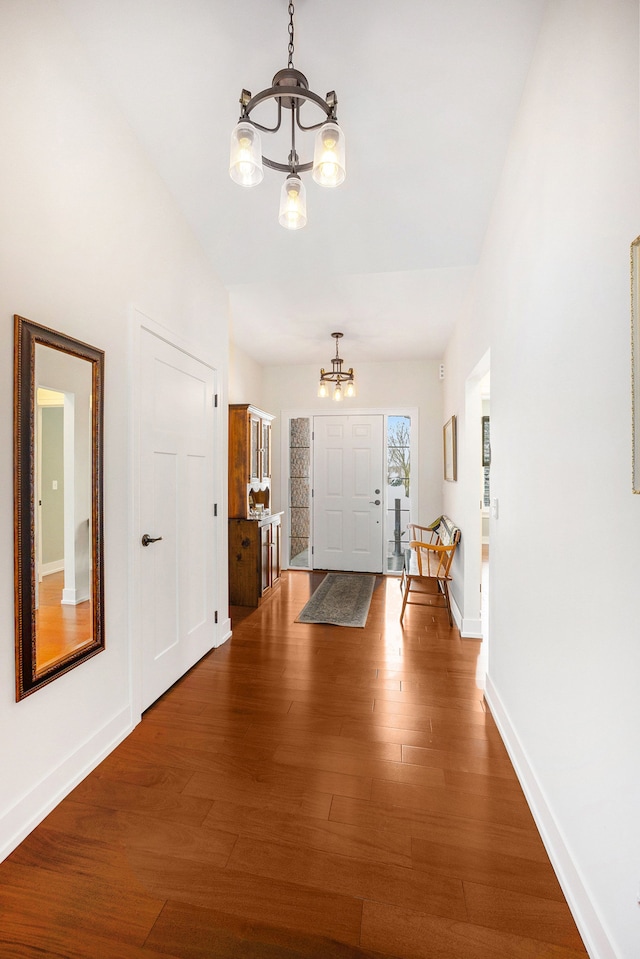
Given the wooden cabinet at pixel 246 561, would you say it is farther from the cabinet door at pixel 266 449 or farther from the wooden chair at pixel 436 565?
the wooden chair at pixel 436 565

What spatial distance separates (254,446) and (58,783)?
3.45 m

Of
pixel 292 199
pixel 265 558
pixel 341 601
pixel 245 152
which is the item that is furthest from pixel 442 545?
pixel 245 152

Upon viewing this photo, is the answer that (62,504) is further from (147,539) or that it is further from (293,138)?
(293,138)

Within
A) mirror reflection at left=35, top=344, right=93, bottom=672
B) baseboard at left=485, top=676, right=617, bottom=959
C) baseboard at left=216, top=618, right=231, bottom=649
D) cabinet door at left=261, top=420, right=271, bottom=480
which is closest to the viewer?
baseboard at left=485, top=676, right=617, bottom=959

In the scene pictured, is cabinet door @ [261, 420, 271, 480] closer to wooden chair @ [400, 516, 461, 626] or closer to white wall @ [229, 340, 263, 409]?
white wall @ [229, 340, 263, 409]

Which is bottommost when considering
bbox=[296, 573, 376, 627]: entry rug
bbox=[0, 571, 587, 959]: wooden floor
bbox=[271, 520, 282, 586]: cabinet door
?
bbox=[0, 571, 587, 959]: wooden floor

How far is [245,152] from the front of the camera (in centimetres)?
162

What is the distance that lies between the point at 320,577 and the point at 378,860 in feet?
14.1

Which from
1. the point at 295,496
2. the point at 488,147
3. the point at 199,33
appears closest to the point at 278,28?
the point at 199,33

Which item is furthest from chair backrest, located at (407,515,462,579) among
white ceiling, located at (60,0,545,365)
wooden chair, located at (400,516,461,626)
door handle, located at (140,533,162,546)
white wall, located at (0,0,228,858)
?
white wall, located at (0,0,228,858)

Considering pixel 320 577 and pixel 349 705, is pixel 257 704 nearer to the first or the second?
pixel 349 705

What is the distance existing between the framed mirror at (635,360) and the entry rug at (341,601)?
321cm

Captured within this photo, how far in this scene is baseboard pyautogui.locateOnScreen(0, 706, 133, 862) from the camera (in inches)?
62.7

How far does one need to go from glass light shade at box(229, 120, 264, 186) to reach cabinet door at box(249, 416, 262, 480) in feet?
10.3
